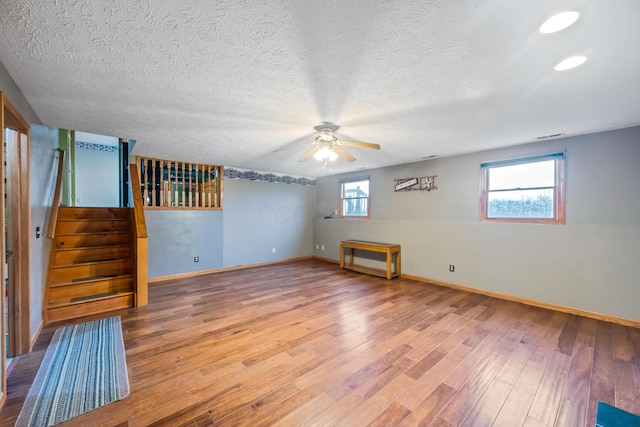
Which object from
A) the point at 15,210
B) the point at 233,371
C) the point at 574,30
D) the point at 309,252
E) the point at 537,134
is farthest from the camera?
the point at 309,252

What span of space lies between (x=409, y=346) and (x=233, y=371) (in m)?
1.70

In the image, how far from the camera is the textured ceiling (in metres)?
1.33

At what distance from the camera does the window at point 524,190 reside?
3.63 meters

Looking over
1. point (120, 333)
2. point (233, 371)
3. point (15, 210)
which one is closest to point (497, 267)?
point (233, 371)

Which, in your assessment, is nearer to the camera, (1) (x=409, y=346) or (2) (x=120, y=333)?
(1) (x=409, y=346)

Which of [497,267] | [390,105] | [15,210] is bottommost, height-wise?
[497,267]

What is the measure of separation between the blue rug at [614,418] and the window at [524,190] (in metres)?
2.59

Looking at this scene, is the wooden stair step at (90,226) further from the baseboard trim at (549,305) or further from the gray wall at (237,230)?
the baseboard trim at (549,305)

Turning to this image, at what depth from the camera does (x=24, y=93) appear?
2.26 meters

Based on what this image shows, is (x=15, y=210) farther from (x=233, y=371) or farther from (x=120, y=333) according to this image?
(x=233, y=371)

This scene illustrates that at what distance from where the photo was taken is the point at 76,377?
2045 millimetres

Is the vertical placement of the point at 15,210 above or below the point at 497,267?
above

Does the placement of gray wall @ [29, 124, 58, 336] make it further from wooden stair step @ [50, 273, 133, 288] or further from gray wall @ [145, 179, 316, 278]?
gray wall @ [145, 179, 316, 278]

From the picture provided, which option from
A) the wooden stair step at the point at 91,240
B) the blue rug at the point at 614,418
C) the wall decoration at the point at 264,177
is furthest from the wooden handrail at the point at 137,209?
the blue rug at the point at 614,418
